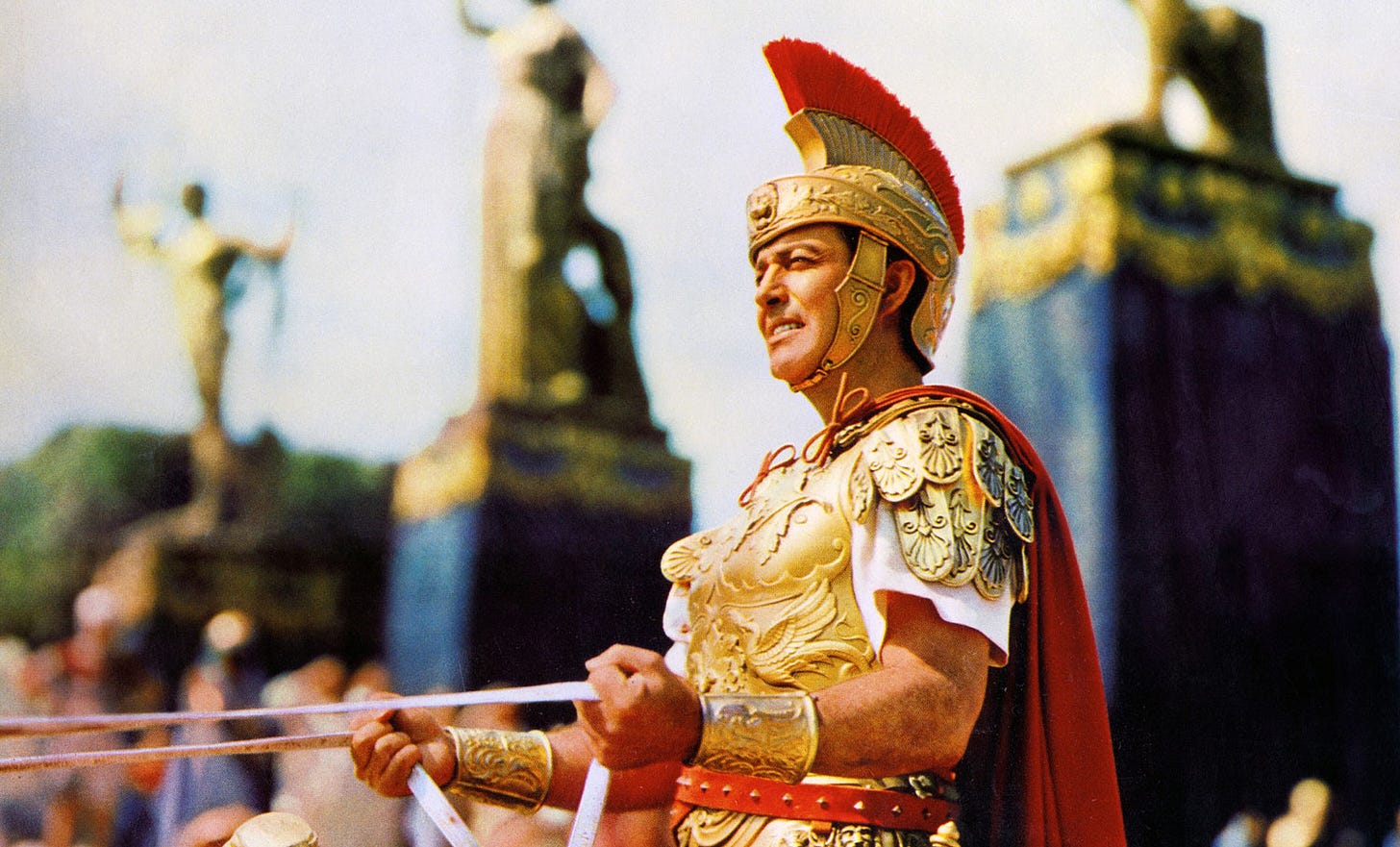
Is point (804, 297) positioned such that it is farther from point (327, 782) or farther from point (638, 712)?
point (327, 782)

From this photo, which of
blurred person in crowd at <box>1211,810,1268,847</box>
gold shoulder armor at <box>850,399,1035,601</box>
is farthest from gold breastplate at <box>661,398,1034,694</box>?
blurred person in crowd at <box>1211,810,1268,847</box>

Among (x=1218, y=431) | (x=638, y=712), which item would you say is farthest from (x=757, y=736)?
(x=1218, y=431)

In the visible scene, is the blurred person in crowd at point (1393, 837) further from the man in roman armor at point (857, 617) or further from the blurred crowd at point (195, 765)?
the man in roman armor at point (857, 617)

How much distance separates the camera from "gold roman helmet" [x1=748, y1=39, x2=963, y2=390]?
2994 millimetres

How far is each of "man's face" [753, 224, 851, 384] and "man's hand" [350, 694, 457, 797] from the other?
0.86 meters

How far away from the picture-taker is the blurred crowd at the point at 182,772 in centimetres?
466

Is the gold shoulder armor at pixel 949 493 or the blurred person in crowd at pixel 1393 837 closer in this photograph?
the gold shoulder armor at pixel 949 493

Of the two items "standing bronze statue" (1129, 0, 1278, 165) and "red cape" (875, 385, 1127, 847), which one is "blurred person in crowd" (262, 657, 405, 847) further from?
"standing bronze statue" (1129, 0, 1278, 165)

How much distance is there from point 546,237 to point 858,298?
3.02m

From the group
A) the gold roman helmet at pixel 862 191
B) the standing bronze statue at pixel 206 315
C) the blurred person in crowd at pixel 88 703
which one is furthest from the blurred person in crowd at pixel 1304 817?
the blurred person in crowd at pixel 88 703

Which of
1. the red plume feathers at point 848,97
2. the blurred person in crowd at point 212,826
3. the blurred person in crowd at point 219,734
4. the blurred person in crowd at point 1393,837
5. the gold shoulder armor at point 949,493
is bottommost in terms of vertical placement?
the blurred person in crowd at point 1393,837

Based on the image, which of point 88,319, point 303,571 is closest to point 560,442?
point 303,571

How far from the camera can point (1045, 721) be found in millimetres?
2850

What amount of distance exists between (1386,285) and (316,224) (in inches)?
146
